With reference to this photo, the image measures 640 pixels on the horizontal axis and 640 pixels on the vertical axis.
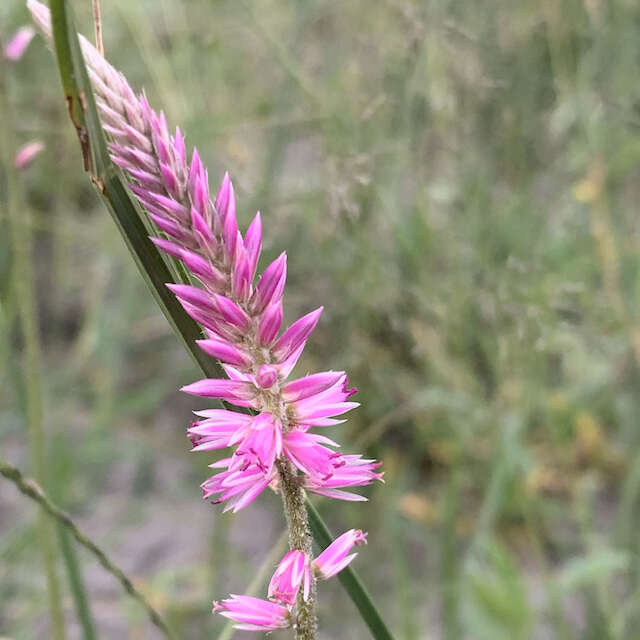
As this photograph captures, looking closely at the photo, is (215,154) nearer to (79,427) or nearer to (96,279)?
(96,279)

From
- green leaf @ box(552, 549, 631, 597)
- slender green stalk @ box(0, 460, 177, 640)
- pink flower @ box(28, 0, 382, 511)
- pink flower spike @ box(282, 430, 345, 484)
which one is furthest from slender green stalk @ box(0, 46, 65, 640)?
green leaf @ box(552, 549, 631, 597)

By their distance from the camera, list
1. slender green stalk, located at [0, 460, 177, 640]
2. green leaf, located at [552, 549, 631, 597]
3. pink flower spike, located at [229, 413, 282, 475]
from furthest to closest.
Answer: green leaf, located at [552, 549, 631, 597] < slender green stalk, located at [0, 460, 177, 640] < pink flower spike, located at [229, 413, 282, 475]

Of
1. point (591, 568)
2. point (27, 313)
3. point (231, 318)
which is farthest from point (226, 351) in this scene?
point (591, 568)

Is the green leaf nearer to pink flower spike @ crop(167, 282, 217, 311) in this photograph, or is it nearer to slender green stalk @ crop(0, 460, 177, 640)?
slender green stalk @ crop(0, 460, 177, 640)

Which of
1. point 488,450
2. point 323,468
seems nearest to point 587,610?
point 488,450

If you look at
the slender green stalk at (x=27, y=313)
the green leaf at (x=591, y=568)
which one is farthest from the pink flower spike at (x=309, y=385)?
the green leaf at (x=591, y=568)
